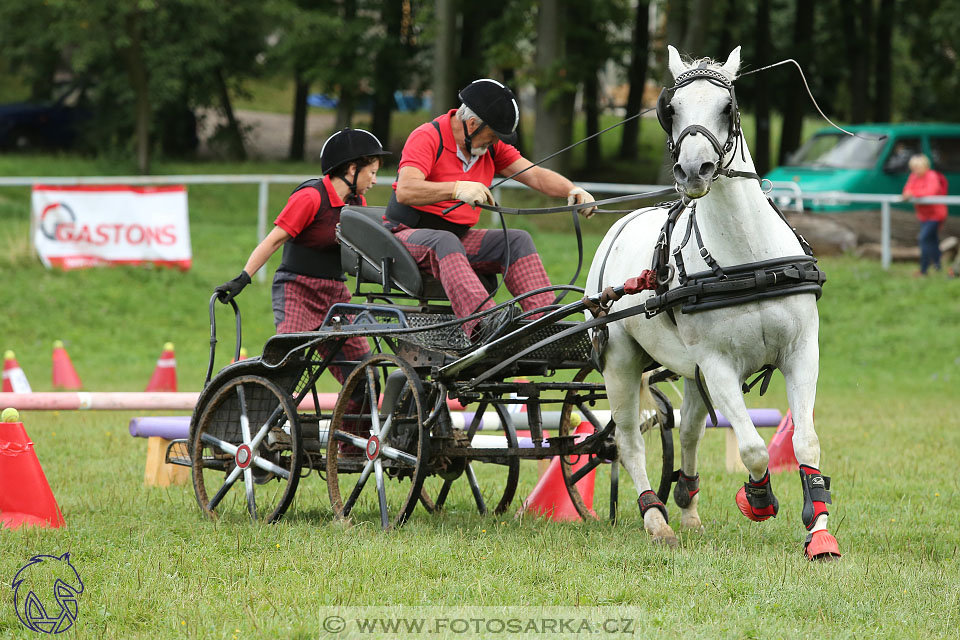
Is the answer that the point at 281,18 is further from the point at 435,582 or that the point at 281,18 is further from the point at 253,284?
the point at 435,582

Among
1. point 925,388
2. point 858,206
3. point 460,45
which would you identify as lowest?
point 925,388

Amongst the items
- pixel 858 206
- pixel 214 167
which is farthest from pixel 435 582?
pixel 214 167

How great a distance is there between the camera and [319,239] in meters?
7.44

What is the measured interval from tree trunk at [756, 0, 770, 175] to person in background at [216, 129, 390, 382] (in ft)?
72.2

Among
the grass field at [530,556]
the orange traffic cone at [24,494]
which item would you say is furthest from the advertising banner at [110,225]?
the orange traffic cone at [24,494]

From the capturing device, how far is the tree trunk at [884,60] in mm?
28781

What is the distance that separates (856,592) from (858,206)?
15.1 metres

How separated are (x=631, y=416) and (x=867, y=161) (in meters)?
14.8

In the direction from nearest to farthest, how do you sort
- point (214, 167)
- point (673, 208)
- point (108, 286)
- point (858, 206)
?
point (673, 208)
point (108, 286)
point (858, 206)
point (214, 167)

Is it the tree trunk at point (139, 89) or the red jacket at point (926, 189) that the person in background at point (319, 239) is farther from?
the tree trunk at point (139, 89)

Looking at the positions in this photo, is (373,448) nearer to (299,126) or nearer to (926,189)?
(926,189)

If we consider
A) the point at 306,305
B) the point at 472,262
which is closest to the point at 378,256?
the point at 472,262

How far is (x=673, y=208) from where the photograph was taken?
6.14m

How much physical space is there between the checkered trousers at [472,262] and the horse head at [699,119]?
1389 mm
